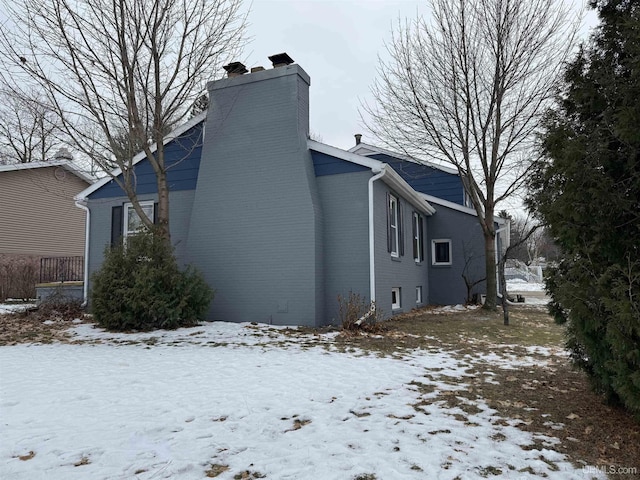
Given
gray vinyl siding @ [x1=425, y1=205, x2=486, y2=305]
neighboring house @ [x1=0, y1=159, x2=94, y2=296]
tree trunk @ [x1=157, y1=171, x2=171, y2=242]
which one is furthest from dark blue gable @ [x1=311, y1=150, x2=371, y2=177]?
neighboring house @ [x1=0, y1=159, x2=94, y2=296]

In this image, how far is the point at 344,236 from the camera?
9.86 meters

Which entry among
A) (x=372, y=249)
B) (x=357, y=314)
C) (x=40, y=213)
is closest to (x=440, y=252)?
(x=372, y=249)

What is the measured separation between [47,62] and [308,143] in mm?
5946

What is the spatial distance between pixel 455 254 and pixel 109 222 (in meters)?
11.3

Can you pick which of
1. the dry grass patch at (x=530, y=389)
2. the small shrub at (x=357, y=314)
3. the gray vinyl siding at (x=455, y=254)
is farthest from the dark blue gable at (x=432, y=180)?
the small shrub at (x=357, y=314)

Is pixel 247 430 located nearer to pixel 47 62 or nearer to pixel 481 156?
pixel 47 62

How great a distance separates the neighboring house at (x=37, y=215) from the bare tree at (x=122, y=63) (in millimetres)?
8768

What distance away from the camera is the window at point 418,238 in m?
14.3

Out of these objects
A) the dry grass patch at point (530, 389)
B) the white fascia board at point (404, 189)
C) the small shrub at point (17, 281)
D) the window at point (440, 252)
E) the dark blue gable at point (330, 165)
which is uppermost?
the dark blue gable at point (330, 165)

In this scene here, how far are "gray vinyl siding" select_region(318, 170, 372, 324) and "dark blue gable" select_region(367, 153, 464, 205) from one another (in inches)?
303

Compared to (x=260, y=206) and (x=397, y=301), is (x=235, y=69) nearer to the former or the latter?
(x=260, y=206)

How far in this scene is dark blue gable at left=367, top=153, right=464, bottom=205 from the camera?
1723cm

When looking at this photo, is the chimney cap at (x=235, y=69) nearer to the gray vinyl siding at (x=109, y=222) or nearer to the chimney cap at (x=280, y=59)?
the chimney cap at (x=280, y=59)

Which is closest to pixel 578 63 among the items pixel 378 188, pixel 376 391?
pixel 376 391
